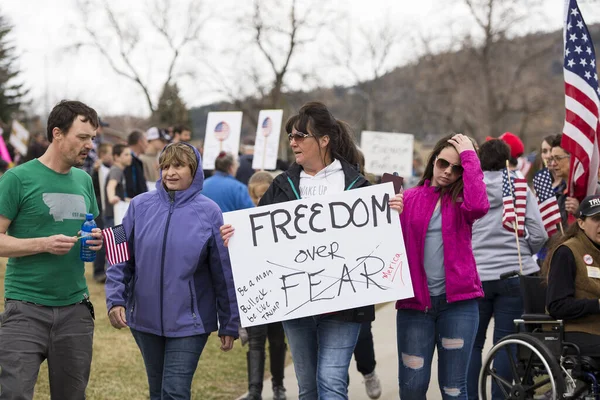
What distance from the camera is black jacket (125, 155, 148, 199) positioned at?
419 inches

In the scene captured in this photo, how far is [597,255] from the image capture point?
530 cm

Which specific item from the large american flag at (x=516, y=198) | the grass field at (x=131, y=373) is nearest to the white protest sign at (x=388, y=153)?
the grass field at (x=131, y=373)

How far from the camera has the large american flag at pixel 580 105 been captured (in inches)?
262

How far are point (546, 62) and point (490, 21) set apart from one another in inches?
370

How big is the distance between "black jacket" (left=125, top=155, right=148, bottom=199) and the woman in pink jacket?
639cm

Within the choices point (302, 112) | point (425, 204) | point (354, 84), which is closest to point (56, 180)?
point (302, 112)

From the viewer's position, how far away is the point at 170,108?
5662 centimetres

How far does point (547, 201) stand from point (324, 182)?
2960 mm

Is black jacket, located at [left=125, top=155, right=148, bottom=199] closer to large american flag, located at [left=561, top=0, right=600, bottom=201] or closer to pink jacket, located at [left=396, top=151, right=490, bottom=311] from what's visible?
large american flag, located at [left=561, top=0, right=600, bottom=201]

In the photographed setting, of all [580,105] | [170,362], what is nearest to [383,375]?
[580,105]

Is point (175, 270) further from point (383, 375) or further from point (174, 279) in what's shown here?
point (383, 375)

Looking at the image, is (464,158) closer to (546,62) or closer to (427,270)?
(427,270)

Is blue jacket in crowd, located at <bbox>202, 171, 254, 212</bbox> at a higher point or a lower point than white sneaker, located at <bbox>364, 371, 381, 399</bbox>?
higher

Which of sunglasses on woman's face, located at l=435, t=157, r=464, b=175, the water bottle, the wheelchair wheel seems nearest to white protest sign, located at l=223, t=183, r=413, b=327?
sunglasses on woman's face, located at l=435, t=157, r=464, b=175
